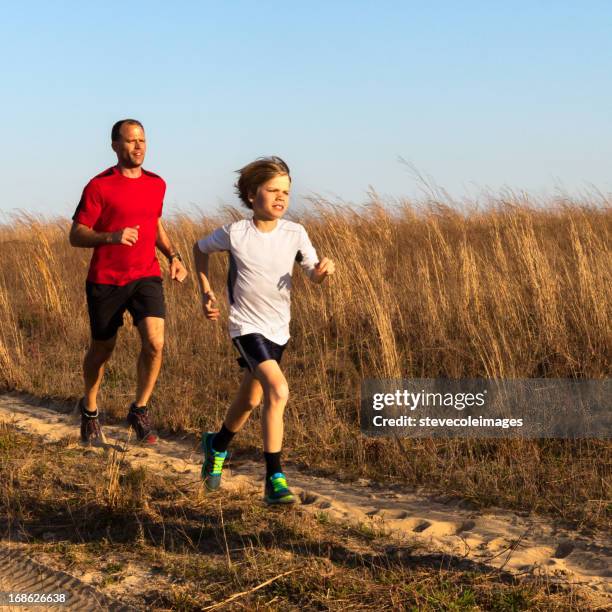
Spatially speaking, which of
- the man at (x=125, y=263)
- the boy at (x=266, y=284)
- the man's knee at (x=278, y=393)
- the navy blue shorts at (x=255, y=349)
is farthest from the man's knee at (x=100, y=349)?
the man's knee at (x=278, y=393)

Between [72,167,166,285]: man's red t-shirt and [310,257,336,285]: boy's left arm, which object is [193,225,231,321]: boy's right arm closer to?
[310,257,336,285]: boy's left arm

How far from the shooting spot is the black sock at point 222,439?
4406 mm

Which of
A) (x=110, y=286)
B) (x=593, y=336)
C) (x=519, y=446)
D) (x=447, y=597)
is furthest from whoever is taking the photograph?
(x=593, y=336)

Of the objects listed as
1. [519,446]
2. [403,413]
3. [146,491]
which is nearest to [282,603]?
[146,491]

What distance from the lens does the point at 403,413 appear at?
5734 mm

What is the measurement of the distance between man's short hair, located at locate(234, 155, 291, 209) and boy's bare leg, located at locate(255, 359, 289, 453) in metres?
0.79

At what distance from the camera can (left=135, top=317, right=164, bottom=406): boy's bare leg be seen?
5465 millimetres

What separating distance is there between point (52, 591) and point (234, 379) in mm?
3233

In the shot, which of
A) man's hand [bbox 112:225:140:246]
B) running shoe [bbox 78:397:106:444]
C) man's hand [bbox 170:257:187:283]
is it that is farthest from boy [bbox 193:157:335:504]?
running shoe [bbox 78:397:106:444]

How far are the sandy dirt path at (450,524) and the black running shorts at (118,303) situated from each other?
0.76 metres

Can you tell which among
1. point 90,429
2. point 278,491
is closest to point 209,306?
point 278,491

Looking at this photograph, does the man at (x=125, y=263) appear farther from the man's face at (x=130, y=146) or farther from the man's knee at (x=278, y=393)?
the man's knee at (x=278, y=393)

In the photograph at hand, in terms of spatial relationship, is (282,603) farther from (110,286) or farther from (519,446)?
(110,286)

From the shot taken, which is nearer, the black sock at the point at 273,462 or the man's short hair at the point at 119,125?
the black sock at the point at 273,462
